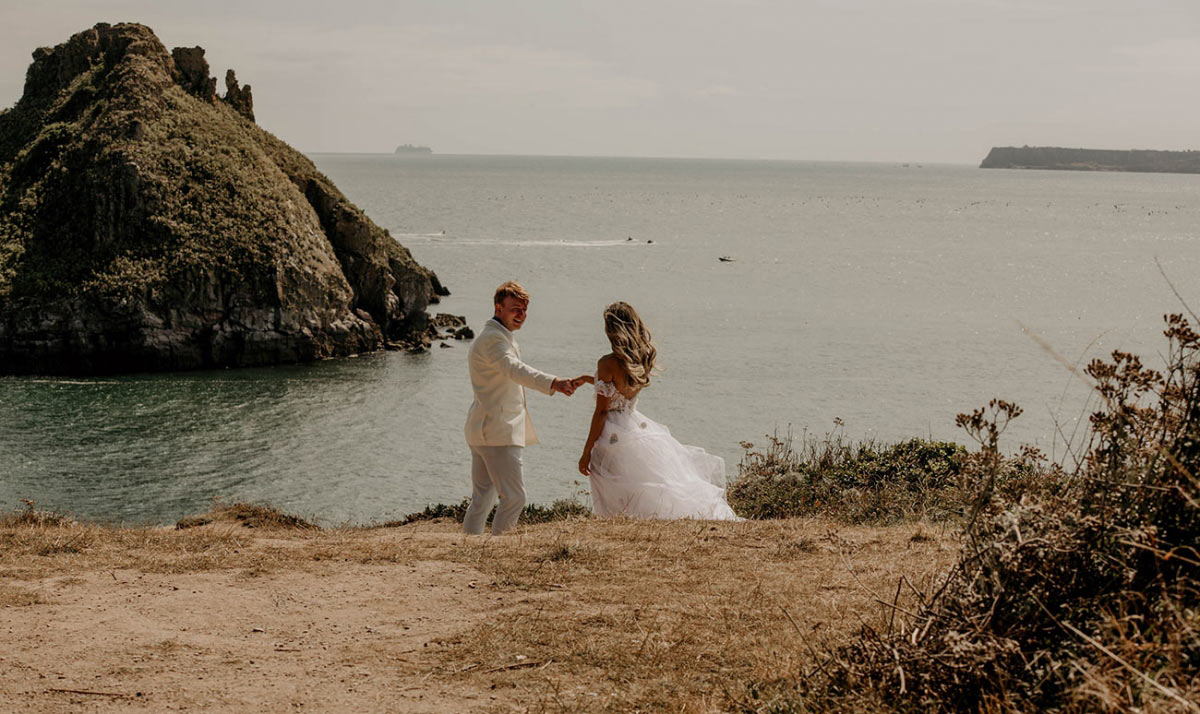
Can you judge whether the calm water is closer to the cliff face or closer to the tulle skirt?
the cliff face

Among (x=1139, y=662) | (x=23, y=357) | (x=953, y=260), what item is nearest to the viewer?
(x=1139, y=662)

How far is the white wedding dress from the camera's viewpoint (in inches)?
412

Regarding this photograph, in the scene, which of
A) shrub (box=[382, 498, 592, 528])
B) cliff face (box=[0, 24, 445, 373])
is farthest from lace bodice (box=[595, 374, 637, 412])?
cliff face (box=[0, 24, 445, 373])

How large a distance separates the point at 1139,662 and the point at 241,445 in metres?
32.0

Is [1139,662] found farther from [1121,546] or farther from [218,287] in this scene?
[218,287]

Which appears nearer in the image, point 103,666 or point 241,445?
point 103,666

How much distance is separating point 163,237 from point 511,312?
44.4m

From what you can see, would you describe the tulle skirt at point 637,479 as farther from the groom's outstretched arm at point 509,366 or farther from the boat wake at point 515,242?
the boat wake at point 515,242

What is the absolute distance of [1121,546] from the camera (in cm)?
467

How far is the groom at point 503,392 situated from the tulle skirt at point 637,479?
1.17m

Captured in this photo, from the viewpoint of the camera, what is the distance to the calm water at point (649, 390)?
28.8 metres

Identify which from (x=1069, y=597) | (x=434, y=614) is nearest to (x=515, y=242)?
(x=434, y=614)

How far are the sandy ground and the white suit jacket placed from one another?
3.37ft

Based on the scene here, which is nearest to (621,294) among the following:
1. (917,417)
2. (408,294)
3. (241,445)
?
(408,294)
